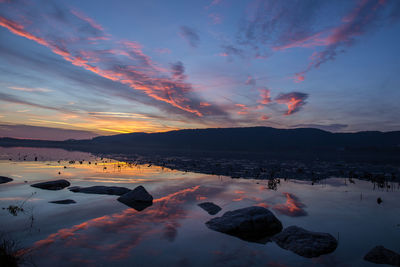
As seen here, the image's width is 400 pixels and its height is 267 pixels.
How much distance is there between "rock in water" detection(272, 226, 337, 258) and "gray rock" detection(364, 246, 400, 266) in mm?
898

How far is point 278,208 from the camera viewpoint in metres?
11.3

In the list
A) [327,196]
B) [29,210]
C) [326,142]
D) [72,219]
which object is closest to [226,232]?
[72,219]

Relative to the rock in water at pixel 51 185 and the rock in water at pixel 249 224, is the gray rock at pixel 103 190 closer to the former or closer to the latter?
the rock in water at pixel 51 185

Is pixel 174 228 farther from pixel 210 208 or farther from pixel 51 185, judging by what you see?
pixel 51 185

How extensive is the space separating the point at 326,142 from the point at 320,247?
677ft

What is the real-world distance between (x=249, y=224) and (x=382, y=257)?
3.77 metres

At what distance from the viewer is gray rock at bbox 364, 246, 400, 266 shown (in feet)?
19.8

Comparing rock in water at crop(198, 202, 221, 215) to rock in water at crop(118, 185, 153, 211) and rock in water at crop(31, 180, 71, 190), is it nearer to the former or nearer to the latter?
rock in water at crop(118, 185, 153, 211)

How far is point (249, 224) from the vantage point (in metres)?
8.21

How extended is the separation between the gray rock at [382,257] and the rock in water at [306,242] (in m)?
0.90

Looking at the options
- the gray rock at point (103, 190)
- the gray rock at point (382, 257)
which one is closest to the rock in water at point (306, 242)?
the gray rock at point (382, 257)

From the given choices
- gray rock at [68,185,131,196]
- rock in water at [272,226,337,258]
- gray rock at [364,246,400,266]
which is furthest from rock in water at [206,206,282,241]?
gray rock at [68,185,131,196]

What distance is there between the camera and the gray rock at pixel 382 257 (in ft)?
19.8

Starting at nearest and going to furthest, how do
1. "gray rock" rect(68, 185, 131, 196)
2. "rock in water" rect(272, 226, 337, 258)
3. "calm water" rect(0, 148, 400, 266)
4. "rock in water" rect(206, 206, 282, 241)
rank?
"calm water" rect(0, 148, 400, 266)
"rock in water" rect(272, 226, 337, 258)
"rock in water" rect(206, 206, 282, 241)
"gray rock" rect(68, 185, 131, 196)
